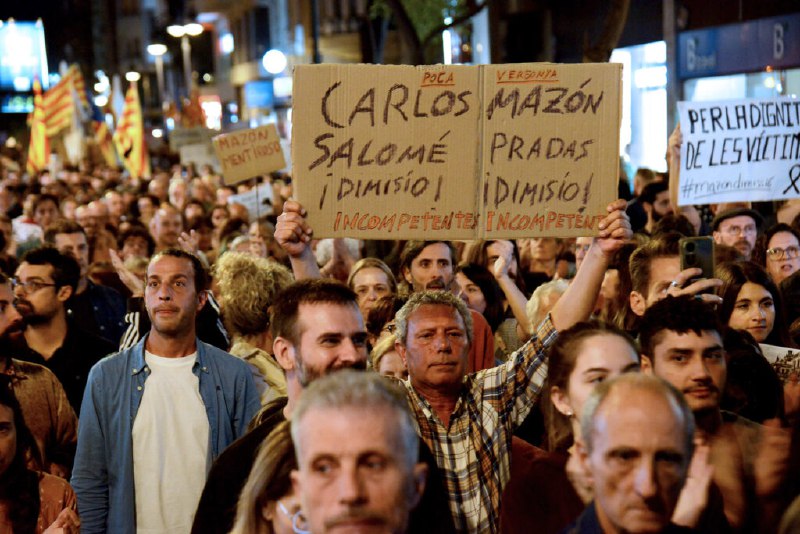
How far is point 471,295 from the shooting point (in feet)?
25.6

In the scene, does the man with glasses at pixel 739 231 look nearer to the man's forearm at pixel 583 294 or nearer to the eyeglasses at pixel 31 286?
the man's forearm at pixel 583 294

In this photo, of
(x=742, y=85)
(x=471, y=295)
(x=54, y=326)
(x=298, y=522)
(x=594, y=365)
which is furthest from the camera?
(x=742, y=85)

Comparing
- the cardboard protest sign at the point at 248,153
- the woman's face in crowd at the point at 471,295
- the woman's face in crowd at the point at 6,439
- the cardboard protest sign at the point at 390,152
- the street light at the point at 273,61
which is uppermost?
the street light at the point at 273,61

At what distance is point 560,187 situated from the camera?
476 cm

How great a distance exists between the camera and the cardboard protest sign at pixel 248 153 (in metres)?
12.6

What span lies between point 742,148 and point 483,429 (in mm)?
5313

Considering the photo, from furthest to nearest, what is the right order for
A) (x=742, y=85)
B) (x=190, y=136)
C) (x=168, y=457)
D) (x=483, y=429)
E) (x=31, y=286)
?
(x=190, y=136) → (x=742, y=85) → (x=31, y=286) → (x=168, y=457) → (x=483, y=429)

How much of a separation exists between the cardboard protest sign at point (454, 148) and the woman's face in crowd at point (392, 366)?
2.08 ft

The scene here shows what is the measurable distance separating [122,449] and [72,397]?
157cm

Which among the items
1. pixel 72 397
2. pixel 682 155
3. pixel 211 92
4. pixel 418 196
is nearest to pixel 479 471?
pixel 418 196

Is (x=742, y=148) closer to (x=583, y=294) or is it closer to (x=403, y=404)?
(x=583, y=294)

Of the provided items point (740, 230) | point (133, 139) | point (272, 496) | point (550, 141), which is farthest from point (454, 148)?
point (133, 139)

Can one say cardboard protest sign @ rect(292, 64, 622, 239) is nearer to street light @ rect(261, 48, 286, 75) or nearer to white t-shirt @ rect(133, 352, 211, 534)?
white t-shirt @ rect(133, 352, 211, 534)

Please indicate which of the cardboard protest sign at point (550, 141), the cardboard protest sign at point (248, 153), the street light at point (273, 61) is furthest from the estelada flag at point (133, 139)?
the street light at point (273, 61)
